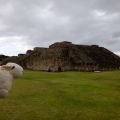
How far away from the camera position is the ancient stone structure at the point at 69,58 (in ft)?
106

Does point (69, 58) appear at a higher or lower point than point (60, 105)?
higher

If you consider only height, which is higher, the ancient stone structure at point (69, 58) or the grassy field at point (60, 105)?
the ancient stone structure at point (69, 58)

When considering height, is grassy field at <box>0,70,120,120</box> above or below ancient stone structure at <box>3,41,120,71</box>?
below

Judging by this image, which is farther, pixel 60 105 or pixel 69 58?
pixel 69 58

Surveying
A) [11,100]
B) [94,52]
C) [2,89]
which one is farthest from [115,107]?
[94,52]

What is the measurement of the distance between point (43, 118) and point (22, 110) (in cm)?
127

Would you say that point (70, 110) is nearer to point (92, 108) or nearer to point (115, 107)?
point (92, 108)

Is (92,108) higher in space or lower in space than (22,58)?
lower

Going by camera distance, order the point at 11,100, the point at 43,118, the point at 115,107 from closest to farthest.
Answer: the point at 43,118, the point at 115,107, the point at 11,100

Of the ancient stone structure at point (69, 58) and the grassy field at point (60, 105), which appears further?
the ancient stone structure at point (69, 58)

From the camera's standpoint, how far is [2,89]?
646 cm

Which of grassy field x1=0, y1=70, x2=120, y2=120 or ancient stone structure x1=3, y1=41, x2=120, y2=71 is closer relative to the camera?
grassy field x1=0, y1=70, x2=120, y2=120

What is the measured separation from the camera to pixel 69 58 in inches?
1326

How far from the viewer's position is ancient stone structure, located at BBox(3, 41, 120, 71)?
32.2 meters
